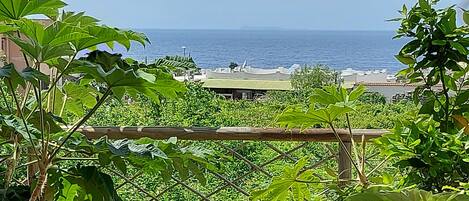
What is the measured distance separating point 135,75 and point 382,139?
0.49 m

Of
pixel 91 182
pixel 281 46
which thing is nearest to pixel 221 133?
pixel 91 182

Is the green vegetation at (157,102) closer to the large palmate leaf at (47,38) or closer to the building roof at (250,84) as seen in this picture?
the large palmate leaf at (47,38)

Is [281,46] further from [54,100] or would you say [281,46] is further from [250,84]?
[54,100]

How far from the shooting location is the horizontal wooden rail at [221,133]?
1.65 metres

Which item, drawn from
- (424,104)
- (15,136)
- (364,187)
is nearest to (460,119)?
(424,104)

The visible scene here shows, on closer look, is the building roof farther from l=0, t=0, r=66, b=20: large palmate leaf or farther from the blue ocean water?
the blue ocean water

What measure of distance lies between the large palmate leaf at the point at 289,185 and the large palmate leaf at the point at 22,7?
1.81ft

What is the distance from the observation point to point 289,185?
3.79ft

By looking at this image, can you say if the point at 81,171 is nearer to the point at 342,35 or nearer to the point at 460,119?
the point at 460,119

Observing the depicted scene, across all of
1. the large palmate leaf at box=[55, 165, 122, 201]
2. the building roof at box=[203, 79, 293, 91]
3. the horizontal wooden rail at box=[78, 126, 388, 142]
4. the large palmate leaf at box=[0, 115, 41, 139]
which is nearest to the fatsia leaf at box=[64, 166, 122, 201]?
the large palmate leaf at box=[55, 165, 122, 201]

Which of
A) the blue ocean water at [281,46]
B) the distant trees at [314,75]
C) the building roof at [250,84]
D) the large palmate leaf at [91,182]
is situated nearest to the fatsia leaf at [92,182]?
the large palmate leaf at [91,182]

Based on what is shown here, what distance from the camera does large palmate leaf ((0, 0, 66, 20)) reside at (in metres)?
0.95

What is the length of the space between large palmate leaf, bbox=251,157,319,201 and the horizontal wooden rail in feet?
1.47

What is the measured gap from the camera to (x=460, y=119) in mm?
1112
